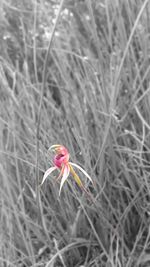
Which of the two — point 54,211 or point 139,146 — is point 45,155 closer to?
point 54,211

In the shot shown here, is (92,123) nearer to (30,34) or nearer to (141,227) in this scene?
(141,227)

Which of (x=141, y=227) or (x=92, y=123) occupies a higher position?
(x=92, y=123)

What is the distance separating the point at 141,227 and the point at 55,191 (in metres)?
0.22

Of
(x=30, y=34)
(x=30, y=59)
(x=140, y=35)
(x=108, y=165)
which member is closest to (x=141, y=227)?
(x=108, y=165)

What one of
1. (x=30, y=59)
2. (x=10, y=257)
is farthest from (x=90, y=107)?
(x=30, y=59)

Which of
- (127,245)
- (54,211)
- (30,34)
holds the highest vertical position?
(30,34)

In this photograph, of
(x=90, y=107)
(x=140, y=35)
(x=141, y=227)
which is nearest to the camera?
(x=141, y=227)

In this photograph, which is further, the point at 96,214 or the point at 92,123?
the point at 92,123

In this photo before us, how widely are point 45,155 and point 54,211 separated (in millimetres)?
184

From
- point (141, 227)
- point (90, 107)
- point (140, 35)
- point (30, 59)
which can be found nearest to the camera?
point (141, 227)

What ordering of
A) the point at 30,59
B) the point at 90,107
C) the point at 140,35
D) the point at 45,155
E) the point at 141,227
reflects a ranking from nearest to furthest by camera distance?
the point at 45,155, the point at 141,227, the point at 90,107, the point at 140,35, the point at 30,59

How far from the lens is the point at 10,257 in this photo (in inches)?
41.8

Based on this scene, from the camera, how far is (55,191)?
1.05 metres

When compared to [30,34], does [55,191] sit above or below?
below
